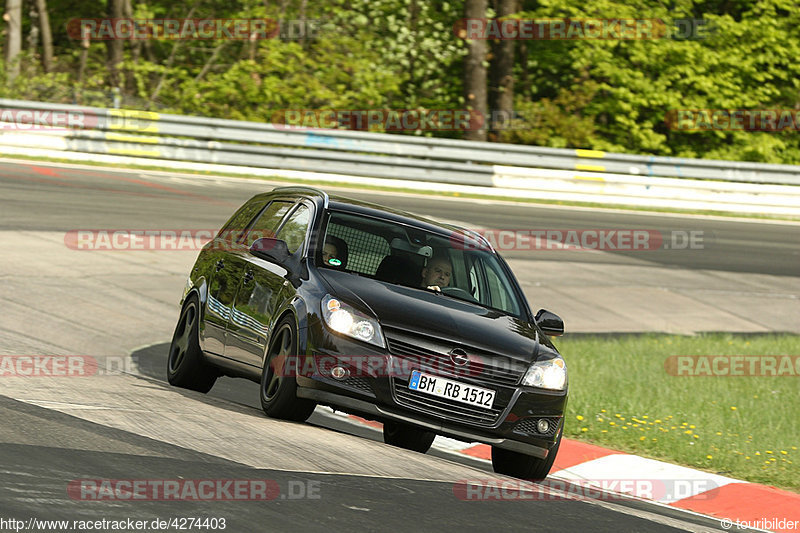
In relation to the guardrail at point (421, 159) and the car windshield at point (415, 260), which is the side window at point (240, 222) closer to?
the car windshield at point (415, 260)

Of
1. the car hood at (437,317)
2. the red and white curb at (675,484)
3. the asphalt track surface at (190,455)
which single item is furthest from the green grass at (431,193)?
the car hood at (437,317)

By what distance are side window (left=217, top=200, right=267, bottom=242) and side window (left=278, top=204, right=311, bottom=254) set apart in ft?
2.39

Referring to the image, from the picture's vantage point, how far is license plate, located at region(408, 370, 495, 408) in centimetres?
768

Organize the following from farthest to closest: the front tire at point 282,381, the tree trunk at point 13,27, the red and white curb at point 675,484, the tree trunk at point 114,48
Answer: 1. the tree trunk at point 114,48
2. the tree trunk at point 13,27
3. the red and white curb at point 675,484
4. the front tire at point 282,381

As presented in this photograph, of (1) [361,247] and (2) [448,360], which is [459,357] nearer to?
(2) [448,360]

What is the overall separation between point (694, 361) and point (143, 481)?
9383 millimetres

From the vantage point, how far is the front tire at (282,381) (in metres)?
→ 7.90

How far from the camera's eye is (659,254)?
21812mm

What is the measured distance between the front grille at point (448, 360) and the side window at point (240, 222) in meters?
2.70

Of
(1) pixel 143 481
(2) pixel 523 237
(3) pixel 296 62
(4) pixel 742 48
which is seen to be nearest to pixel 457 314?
(1) pixel 143 481

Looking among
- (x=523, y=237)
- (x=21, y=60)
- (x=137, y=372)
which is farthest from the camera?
(x=21, y=60)

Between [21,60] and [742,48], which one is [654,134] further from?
[21,60]

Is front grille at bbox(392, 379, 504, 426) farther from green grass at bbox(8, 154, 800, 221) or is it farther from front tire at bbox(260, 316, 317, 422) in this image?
green grass at bbox(8, 154, 800, 221)

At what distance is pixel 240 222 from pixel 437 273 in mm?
2127
